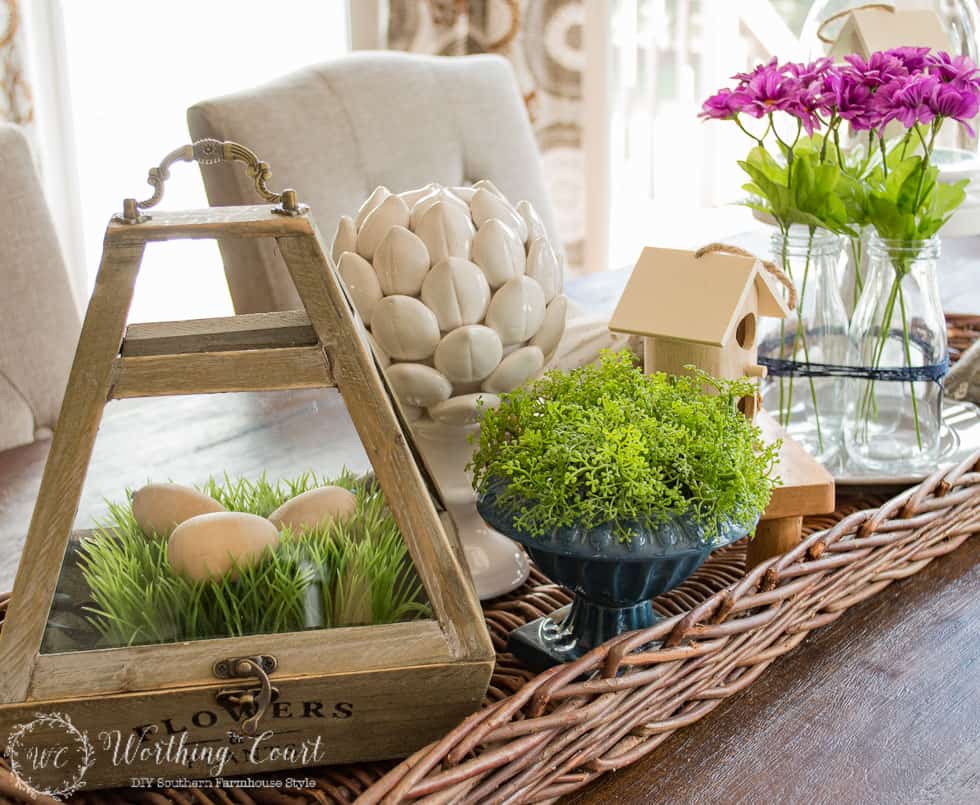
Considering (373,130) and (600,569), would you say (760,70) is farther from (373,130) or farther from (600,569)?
(373,130)

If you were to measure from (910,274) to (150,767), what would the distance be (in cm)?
70

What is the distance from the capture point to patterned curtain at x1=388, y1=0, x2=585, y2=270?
9.26 ft

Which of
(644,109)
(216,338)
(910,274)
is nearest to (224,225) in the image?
(216,338)

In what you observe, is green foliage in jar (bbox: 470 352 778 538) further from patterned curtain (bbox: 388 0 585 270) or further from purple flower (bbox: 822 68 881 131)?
patterned curtain (bbox: 388 0 585 270)

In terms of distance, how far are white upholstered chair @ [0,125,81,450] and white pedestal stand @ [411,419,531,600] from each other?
76 cm

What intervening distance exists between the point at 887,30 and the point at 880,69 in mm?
518

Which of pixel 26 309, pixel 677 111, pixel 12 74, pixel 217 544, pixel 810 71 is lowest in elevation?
pixel 677 111

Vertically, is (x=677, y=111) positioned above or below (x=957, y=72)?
below

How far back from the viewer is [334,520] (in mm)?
563

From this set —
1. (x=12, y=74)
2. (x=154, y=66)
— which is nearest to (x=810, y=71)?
(x=12, y=74)

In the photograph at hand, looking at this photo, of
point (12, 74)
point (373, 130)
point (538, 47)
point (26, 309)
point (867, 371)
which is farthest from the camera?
point (538, 47)

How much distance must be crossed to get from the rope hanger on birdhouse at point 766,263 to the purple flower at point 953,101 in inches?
6.2

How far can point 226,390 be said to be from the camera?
53 centimetres

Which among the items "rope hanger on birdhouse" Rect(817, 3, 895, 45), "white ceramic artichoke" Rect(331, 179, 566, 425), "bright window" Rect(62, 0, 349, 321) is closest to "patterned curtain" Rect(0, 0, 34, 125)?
"bright window" Rect(62, 0, 349, 321)
